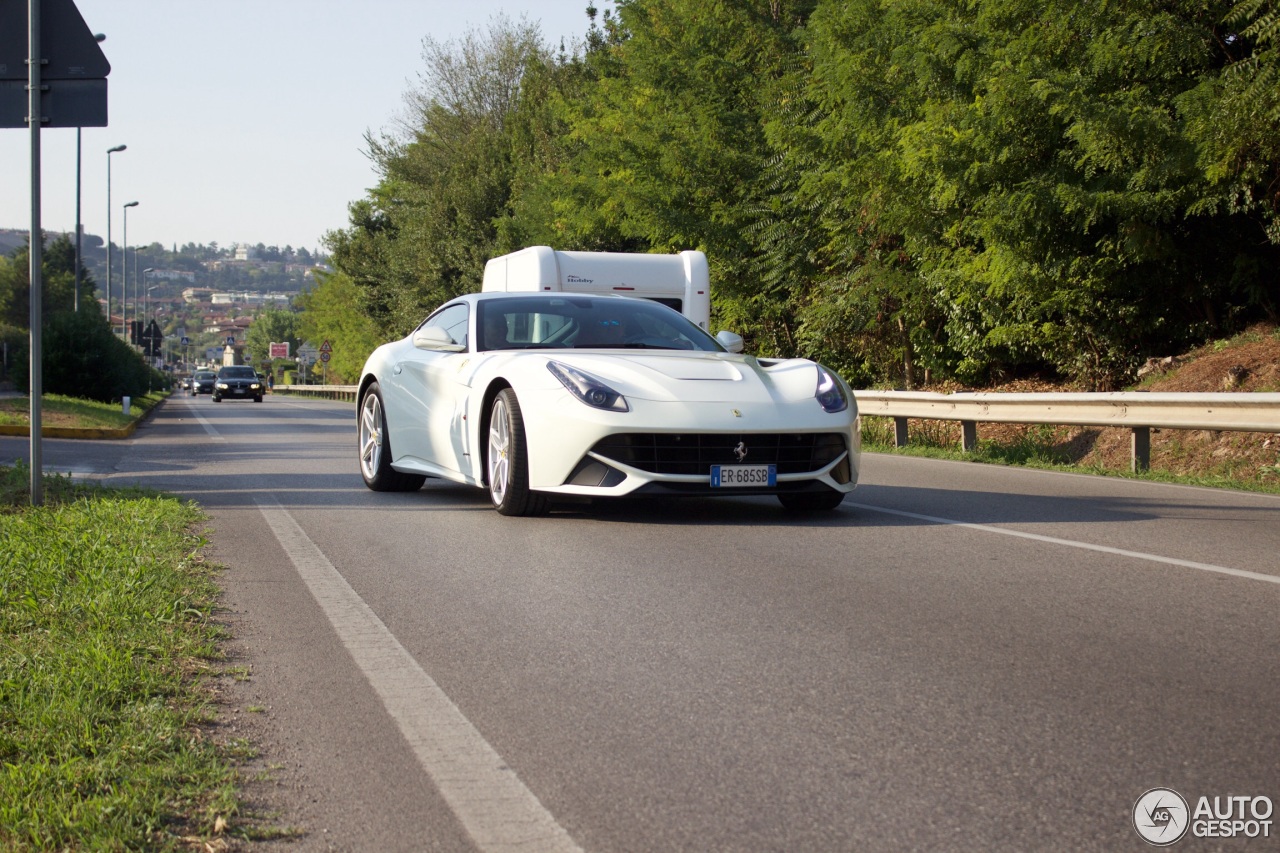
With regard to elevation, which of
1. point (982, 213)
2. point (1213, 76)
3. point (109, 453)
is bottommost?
point (109, 453)

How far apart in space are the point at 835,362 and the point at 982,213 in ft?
26.4

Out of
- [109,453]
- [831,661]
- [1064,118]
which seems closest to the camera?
[831,661]

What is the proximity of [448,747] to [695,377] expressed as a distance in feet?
15.1

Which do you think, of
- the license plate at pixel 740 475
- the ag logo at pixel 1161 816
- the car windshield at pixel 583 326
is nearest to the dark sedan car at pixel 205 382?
the car windshield at pixel 583 326

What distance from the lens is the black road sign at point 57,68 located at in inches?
342

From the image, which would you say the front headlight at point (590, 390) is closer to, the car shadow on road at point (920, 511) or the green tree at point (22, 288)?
the car shadow on road at point (920, 511)

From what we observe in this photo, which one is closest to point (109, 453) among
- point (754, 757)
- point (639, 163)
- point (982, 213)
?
point (982, 213)

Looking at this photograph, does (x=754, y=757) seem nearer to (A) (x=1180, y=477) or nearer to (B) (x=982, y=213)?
(A) (x=1180, y=477)

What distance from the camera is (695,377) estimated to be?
8023 millimetres

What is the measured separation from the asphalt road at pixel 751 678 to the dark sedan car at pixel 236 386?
2027 inches

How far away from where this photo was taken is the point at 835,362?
24.6m

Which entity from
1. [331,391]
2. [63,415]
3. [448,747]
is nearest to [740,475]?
[448,747]

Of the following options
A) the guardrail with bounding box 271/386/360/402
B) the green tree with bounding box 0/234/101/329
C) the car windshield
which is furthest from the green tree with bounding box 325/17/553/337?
the green tree with bounding box 0/234/101/329

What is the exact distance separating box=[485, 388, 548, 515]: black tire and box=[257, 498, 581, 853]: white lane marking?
7.87 ft
